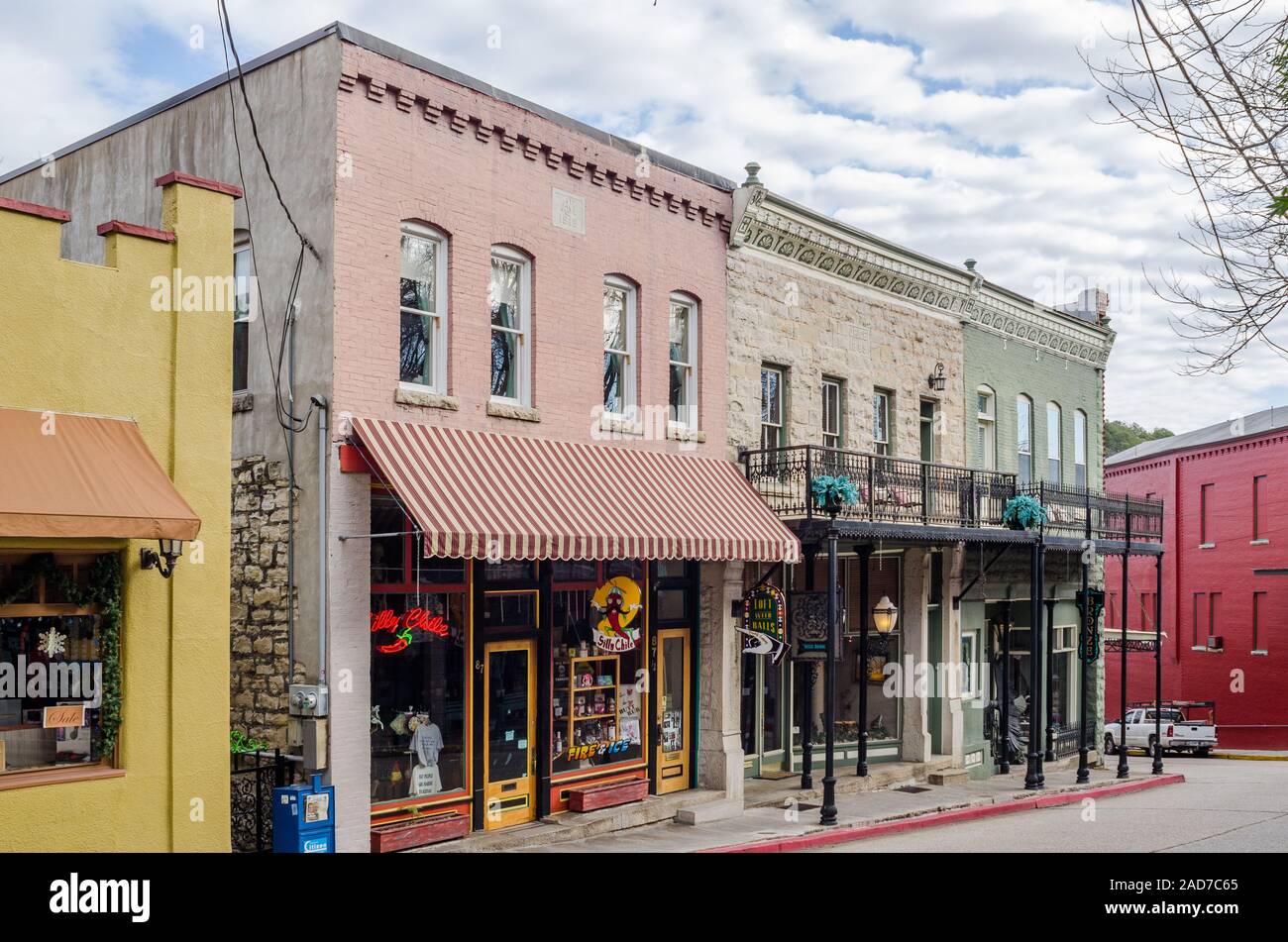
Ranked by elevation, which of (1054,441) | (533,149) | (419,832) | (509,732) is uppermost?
(533,149)

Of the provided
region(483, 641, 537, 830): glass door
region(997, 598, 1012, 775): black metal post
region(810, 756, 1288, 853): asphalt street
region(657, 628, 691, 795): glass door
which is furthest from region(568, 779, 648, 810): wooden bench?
region(997, 598, 1012, 775): black metal post

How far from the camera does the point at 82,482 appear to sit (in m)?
10.7

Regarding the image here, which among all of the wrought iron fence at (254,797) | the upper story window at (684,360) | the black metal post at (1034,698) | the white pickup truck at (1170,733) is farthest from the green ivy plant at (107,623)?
the white pickup truck at (1170,733)

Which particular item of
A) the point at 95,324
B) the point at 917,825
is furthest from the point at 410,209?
the point at 917,825

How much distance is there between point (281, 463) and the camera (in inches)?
558

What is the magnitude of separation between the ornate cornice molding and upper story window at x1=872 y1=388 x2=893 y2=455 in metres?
1.89

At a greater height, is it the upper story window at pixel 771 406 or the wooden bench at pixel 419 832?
the upper story window at pixel 771 406

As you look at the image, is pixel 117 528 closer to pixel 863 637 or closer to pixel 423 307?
pixel 423 307

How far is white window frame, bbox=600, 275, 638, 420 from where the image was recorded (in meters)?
17.6

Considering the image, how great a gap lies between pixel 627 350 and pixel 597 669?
14.7 feet

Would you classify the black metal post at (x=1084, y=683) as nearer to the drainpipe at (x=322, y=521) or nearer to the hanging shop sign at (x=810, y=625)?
the hanging shop sign at (x=810, y=625)

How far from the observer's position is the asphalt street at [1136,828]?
1459cm

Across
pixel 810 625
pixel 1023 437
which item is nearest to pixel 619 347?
pixel 810 625

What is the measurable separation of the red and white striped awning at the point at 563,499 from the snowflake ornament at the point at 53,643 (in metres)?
3.47
